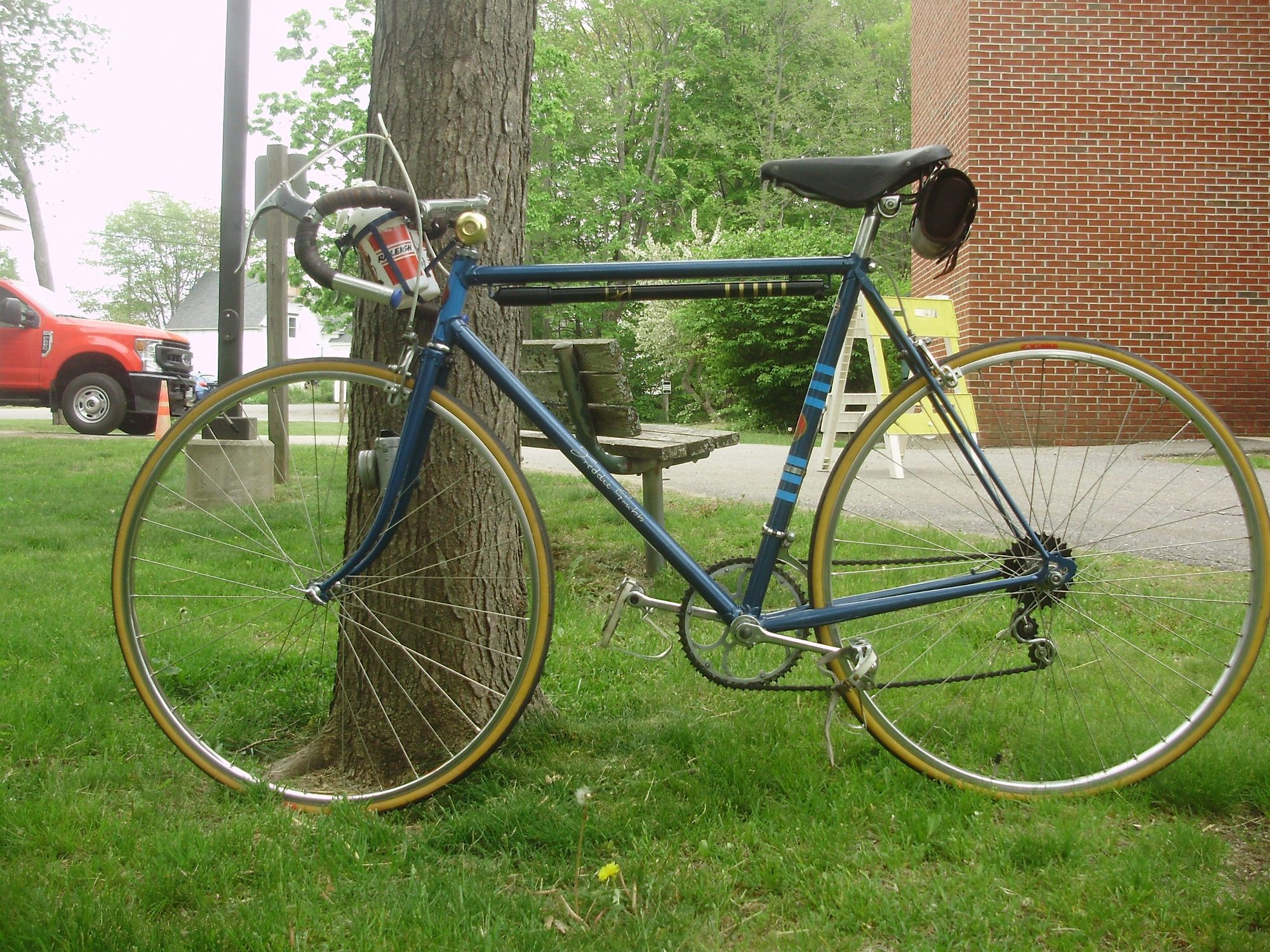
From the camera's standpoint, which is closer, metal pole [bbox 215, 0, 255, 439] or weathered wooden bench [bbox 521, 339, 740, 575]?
weathered wooden bench [bbox 521, 339, 740, 575]

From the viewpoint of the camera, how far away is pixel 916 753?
2.29 metres

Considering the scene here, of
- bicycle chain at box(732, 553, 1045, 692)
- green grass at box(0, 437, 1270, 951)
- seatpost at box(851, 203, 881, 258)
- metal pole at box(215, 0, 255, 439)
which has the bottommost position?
green grass at box(0, 437, 1270, 951)

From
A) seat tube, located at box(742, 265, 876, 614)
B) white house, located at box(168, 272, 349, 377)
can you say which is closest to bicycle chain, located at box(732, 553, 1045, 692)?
seat tube, located at box(742, 265, 876, 614)

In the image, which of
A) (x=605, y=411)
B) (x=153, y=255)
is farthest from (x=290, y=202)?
(x=153, y=255)

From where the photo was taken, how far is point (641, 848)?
205cm

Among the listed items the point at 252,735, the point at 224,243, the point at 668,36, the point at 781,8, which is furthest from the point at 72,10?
the point at 252,735

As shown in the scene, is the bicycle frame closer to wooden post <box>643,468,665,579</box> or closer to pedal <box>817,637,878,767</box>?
pedal <box>817,637,878,767</box>

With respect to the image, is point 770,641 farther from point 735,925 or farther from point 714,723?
point 735,925

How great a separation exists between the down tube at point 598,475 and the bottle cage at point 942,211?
32.8 inches

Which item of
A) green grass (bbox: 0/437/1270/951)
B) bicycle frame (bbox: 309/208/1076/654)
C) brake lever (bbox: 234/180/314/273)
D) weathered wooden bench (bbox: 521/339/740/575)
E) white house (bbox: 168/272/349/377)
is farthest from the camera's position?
white house (bbox: 168/272/349/377)

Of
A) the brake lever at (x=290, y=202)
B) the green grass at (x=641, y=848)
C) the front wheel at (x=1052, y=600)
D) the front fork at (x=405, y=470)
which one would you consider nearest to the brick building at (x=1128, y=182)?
the front wheel at (x=1052, y=600)

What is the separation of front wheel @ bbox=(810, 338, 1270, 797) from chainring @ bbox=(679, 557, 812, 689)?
77 mm

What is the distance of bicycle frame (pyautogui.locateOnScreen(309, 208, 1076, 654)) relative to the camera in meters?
2.27

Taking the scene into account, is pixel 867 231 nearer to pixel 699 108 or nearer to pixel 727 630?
pixel 727 630
